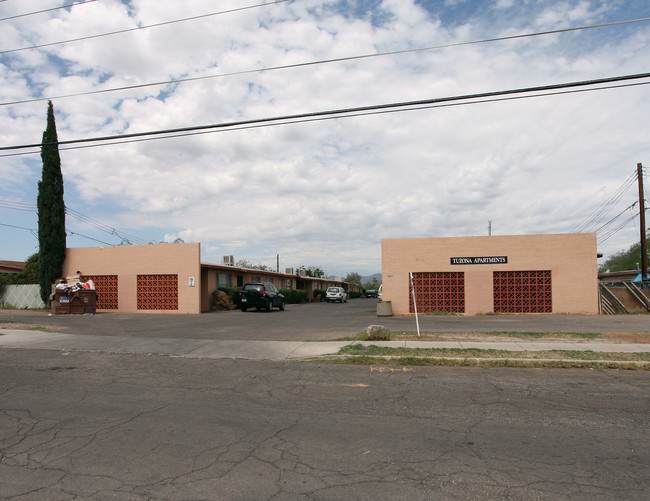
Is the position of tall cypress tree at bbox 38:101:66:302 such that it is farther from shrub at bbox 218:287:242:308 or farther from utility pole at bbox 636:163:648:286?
utility pole at bbox 636:163:648:286

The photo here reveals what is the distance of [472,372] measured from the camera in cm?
863

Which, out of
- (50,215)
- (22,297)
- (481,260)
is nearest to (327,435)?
(481,260)

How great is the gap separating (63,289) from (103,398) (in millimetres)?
20103

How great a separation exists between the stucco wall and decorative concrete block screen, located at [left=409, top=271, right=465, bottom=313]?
40.9ft

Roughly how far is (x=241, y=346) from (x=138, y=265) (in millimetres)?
17710

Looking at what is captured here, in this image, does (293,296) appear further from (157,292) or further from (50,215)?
(50,215)

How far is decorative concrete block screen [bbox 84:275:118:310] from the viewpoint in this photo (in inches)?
1064

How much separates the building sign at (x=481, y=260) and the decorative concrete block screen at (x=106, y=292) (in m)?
19.8

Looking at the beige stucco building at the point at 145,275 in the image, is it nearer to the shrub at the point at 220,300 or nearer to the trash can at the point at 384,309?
the shrub at the point at 220,300

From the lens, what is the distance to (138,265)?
26750 mm

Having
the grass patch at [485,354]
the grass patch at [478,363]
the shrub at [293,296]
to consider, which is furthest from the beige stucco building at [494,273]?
the shrub at [293,296]

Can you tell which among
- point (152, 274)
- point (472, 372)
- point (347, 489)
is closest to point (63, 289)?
point (152, 274)

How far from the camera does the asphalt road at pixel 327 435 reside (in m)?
3.94

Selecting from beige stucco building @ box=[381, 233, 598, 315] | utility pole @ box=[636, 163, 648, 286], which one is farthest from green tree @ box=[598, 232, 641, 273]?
beige stucco building @ box=[381, 233, 598, 315]
